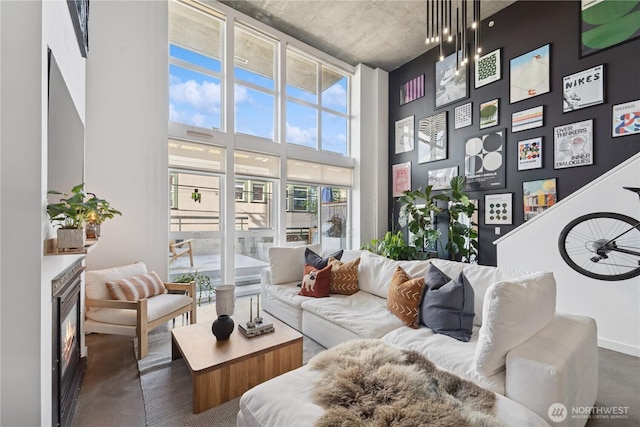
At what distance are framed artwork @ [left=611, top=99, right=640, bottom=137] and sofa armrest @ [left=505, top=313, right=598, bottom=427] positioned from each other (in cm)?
298

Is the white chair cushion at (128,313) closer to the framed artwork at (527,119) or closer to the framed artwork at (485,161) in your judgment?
the framed artwork at (485,161)

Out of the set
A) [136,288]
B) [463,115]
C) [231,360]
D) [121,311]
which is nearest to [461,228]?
[463,115]

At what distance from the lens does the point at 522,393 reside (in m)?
1.33

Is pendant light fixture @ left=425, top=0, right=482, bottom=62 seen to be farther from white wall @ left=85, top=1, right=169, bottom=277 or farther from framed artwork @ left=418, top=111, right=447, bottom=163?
white wall @ left=85, top=1, right=169, bottom=277

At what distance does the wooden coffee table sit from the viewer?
5.75ft

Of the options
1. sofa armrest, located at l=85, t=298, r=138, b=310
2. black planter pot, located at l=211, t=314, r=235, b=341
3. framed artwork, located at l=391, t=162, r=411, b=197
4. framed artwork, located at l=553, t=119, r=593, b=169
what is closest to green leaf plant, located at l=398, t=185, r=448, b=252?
framed artwork, located at l=391, t=162, r=411, b=197

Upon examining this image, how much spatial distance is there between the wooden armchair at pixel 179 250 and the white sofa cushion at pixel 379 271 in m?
2.56

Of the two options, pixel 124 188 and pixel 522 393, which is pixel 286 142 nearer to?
pixel 124 188

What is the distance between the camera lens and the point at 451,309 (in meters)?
1.97

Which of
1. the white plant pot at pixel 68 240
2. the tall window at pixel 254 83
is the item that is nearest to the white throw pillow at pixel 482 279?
the white plant pot at pixel 68 240

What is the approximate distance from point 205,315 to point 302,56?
15.9 ft

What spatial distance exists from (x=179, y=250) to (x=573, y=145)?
5.53 m

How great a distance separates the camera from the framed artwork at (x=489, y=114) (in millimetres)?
4402

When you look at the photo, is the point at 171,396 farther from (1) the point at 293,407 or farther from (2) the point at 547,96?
(2) the point at 547,96
